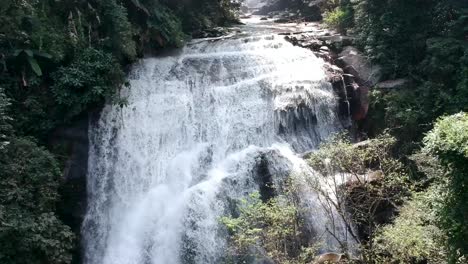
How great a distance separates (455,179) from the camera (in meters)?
8.53

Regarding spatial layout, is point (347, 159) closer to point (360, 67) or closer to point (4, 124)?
point (360, 67)

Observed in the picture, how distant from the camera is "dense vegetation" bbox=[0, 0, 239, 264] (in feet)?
34.4

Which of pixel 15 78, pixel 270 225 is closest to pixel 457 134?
pixel 270 225

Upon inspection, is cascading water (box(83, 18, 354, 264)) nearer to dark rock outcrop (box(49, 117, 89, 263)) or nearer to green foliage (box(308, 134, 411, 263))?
dark rock outcrop (box(49, 117, 89, 263))

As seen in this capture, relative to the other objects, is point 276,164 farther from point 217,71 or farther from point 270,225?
point 217,71

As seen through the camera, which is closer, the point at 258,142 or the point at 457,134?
the point at 457,134

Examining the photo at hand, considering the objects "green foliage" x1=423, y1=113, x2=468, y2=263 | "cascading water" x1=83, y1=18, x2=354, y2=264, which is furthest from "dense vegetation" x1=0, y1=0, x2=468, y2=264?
"cascading water" x1=83, y1=18, x2=354, y2=264

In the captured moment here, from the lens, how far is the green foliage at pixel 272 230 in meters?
8.82

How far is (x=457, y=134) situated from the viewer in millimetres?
8500

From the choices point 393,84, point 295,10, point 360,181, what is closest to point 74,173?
point 360,181

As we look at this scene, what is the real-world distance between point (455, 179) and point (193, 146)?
775cm

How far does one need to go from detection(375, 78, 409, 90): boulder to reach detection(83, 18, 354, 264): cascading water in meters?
1.66

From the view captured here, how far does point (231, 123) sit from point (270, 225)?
5525 mm

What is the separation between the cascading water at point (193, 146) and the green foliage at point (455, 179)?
3176 mm
